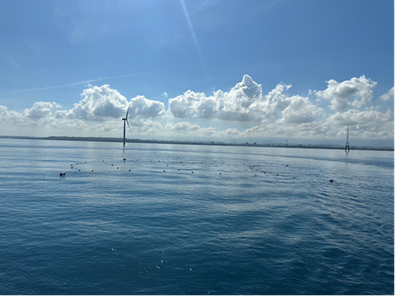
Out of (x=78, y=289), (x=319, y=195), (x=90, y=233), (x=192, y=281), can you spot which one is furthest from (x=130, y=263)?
(x=319, y=195)

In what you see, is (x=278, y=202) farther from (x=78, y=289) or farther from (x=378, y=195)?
(x=78, y=289)

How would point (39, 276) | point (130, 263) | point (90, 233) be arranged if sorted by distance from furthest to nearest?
point (90, 233), point (130, 263), point (39, 276)

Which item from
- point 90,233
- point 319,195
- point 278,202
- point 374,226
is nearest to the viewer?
point 90,233

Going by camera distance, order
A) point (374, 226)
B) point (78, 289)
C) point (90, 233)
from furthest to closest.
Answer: point (374, 226), point (90, 233), point (78, 289)

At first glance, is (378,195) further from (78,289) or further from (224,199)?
(78,289)

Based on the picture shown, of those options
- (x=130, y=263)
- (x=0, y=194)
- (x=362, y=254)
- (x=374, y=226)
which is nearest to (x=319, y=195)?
(x=374, y=226)

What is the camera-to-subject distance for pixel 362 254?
2147 centimetres

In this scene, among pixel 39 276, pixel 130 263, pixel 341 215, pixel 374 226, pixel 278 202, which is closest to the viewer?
pixel 39 276

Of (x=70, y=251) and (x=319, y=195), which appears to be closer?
(x=70, y=251)

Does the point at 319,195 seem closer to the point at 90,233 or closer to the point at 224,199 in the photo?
the point at 224,199

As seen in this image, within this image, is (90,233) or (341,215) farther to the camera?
(341,215)

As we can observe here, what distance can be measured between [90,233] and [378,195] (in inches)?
2010

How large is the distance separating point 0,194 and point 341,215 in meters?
51.9

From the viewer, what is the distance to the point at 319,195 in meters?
46.5
